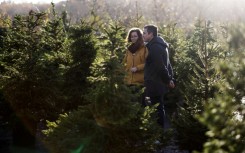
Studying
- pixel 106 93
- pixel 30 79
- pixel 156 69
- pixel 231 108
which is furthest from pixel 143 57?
pixel 231 108

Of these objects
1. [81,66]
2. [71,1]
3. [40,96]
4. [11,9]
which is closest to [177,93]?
[81,66]

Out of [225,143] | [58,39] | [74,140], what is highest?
[58,39]

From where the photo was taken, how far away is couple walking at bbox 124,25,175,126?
6.63 m

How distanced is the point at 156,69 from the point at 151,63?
0.49 feet

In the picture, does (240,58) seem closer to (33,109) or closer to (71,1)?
(33,109)

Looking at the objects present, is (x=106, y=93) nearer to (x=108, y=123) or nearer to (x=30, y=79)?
(x=108, y=123)

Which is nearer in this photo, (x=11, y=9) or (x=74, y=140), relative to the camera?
(x=74, y=140)

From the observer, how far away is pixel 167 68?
6.84 meters

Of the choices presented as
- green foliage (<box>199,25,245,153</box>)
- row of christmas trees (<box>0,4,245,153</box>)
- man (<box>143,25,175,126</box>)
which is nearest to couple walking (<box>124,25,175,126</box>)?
man (<box>143,25,175,126</box>)

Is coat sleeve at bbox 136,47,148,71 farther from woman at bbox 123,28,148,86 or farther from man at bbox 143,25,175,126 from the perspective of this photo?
man at bbox 143,25,175,126

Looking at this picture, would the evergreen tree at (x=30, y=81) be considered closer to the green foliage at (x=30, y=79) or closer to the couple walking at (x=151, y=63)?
the green foliage at (x=30, y=79)

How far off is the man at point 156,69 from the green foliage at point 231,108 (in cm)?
422

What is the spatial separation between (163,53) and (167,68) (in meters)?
0.34

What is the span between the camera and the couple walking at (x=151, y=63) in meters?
6.63
